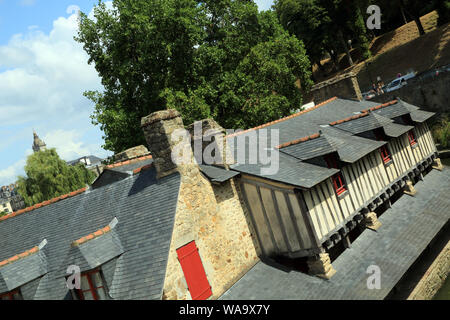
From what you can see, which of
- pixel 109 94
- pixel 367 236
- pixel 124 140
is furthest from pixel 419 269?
pixel 109 94

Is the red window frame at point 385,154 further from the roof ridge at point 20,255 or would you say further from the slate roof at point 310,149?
the roof ridge at point 20,255

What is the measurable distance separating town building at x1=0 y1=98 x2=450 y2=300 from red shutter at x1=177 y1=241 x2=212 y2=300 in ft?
0.07

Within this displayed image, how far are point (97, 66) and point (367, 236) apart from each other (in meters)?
17.4

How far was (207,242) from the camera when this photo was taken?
8508 millimetres

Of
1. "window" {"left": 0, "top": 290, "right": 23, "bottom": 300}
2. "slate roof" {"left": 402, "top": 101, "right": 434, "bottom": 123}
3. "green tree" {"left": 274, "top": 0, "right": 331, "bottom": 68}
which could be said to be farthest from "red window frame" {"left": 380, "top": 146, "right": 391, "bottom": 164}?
"green tree" {"left": 274, "top": 0, "right": 331, "bottom": 68}

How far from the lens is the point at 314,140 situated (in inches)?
408

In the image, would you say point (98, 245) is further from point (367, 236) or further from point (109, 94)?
point (109, 94)

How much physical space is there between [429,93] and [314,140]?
17.0m

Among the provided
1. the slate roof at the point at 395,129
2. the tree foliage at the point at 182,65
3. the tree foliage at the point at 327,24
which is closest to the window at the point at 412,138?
the slate roof at the point at 395,129

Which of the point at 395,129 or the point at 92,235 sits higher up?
the point at 92,235

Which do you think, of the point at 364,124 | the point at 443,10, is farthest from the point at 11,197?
the point at 364,124

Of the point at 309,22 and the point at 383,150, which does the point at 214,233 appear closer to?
the point at 383,150

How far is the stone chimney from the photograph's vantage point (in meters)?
8.55

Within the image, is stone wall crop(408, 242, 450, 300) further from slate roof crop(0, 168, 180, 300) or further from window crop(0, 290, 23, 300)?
window crop(0, 290, 23, 300)
